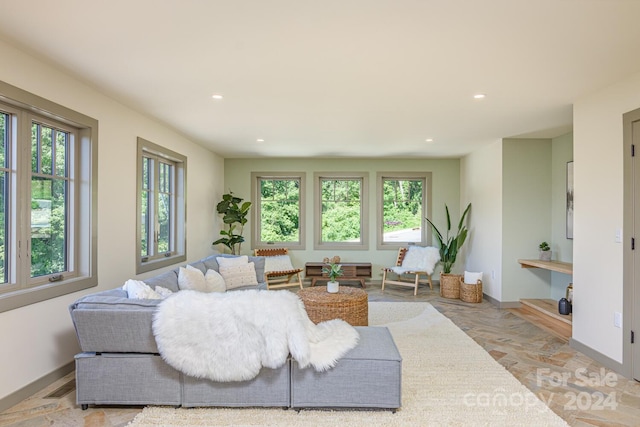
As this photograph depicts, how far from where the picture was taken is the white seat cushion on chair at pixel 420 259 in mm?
6660

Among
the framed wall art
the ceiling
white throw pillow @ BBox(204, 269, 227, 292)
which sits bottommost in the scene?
white throw pillow @ BBox(204, 269, 227, 292)

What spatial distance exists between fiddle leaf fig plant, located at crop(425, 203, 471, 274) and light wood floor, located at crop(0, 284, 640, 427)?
2.07 m

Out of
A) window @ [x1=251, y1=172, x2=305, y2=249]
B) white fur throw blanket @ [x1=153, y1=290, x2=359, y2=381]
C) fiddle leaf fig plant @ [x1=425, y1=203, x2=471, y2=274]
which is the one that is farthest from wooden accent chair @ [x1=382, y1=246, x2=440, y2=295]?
white fur throw blanket @ [x1=153, y1=290, x2=359, y2=381]

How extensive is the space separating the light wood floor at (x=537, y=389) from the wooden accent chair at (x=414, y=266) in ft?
6.50

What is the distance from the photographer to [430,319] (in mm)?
4809

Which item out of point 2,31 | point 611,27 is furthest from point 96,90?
point 611,27

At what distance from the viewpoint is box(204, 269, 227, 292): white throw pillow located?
14.0 feet

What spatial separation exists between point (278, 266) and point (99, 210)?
369 centimetres

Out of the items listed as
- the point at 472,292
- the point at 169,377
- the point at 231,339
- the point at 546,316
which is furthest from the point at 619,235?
the point at 169,377

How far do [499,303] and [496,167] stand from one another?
6.55 feet

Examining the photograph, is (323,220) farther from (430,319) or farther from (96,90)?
(96,90)

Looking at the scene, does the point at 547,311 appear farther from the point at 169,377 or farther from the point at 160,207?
the point at 160,207

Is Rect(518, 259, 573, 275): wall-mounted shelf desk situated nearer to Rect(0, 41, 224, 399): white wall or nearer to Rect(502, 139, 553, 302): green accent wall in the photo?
Rect(502, 139, 553, 302): green accent wall

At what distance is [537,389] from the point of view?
9.36 feet
